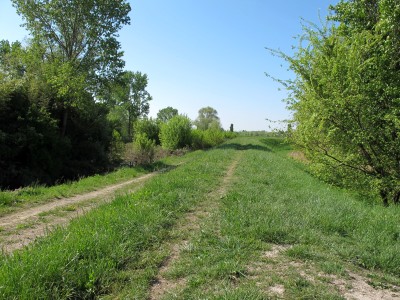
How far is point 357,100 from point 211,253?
5.93m

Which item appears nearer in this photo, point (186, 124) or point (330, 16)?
point (330, 16)

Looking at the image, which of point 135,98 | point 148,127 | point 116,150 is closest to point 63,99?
point 116,150

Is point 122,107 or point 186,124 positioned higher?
point 122,107

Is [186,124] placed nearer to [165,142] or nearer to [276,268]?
[165,142]

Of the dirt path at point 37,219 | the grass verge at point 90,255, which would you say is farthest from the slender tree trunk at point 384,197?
the dirt path at point 37,219

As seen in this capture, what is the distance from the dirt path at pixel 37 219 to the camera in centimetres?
563

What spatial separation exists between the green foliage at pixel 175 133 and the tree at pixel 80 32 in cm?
715

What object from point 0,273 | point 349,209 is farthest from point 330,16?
point 0,273

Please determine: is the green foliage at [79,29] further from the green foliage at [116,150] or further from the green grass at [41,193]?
the green grass at [41,193]

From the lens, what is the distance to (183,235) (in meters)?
5.12

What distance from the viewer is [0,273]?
10.8 ft

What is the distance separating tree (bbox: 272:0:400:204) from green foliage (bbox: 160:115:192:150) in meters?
20.3

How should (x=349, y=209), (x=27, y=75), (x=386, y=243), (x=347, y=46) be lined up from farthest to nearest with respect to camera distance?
1. (x=27, y=75)
2. (x=347, y=46)
3. (x=349, y=209)
4. (x=386, y=243)

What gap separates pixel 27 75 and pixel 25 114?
183 inches
